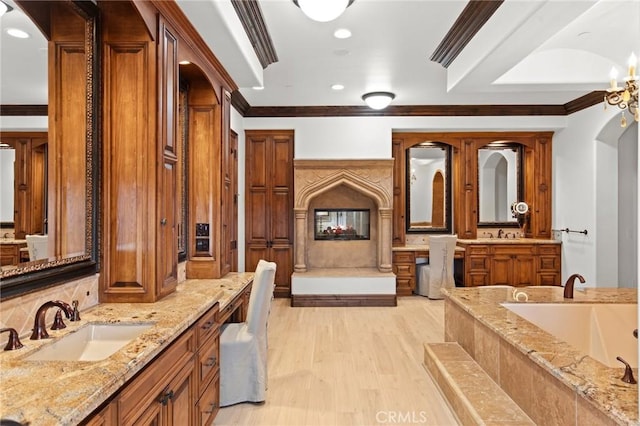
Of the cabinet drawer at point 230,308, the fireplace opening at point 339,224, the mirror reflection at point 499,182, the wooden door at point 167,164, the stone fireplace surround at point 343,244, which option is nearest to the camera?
the wooden door at point 167,164

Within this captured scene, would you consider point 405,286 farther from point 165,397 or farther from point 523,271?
point 165,397

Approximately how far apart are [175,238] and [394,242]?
4.56m

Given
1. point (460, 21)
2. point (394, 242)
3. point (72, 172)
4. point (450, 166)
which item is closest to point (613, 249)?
point (450, 166)

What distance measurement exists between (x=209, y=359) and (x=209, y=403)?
285 millimetres

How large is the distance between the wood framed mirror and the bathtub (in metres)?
2.82

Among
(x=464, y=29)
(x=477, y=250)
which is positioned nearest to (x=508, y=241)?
(x=477, y=250)

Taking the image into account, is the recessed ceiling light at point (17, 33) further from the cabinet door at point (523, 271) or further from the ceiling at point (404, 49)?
the cabinet door at point (523, 271)

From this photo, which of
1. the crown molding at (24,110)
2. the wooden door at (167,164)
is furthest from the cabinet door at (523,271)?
the crown molding at (24,110)

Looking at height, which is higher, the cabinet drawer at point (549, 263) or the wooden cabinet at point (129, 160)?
the wooden cabinet at point (129, 160)

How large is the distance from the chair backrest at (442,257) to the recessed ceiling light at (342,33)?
346cm

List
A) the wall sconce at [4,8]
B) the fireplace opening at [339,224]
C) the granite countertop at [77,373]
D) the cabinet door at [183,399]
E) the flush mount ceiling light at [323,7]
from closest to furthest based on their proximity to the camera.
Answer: the granite countertop at [77,373], the wall sconce at [4,8], the cabinet door at [183,399], the flush mount ceiling light at [323,7], the fireplace opening at [339,224]

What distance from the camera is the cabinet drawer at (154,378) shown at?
134 centimetres

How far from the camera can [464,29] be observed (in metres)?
3.37

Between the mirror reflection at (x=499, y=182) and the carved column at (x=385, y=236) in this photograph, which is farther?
the mirror reflection at (x=499, y=182)
